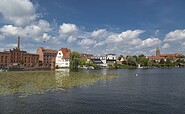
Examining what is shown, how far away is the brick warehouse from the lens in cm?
14825

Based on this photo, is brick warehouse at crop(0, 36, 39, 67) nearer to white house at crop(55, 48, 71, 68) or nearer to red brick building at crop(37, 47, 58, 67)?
red brick building at crop(37, 47, 58, 67)

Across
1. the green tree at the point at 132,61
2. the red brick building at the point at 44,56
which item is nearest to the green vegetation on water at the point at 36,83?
the red brick building at the point at 44,56

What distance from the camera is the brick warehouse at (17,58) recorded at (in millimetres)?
148250

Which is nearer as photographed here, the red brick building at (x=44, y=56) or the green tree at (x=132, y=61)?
the red brick building at (x=44, y=56)

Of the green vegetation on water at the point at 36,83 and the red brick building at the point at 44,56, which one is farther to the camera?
the red brick building at the point at 44,56

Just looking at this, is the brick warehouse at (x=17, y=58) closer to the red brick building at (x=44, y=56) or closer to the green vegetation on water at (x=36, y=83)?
the red brick building at (x=44, y=56)

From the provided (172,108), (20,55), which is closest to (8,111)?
(172,108)

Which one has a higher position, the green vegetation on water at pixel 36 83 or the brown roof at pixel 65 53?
the brown roof at pixel 65 53

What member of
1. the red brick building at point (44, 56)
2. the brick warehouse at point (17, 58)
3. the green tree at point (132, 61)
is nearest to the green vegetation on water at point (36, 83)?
the brick warehouse at point (17, 58)

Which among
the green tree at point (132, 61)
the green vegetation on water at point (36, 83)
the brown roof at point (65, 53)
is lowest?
the green vegetation on water at point (36, 83)

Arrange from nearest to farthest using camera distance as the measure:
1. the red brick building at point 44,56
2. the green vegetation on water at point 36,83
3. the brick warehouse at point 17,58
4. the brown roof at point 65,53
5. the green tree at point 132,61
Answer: the green vegetation on water at point 36,83
the brick warehouse at point 17,58
the brown roof at point 65,53
the red brick building at point 44,56
the green tree at point 132,61

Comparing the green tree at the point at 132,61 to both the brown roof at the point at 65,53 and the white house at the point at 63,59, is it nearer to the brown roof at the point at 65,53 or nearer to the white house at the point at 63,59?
the brown roof at the point at 65,53

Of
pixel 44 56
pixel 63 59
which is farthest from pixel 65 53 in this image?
pixel 44 56

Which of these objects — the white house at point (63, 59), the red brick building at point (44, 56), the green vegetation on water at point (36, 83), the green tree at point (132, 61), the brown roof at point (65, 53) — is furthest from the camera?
the green tree at point (132, 61)
